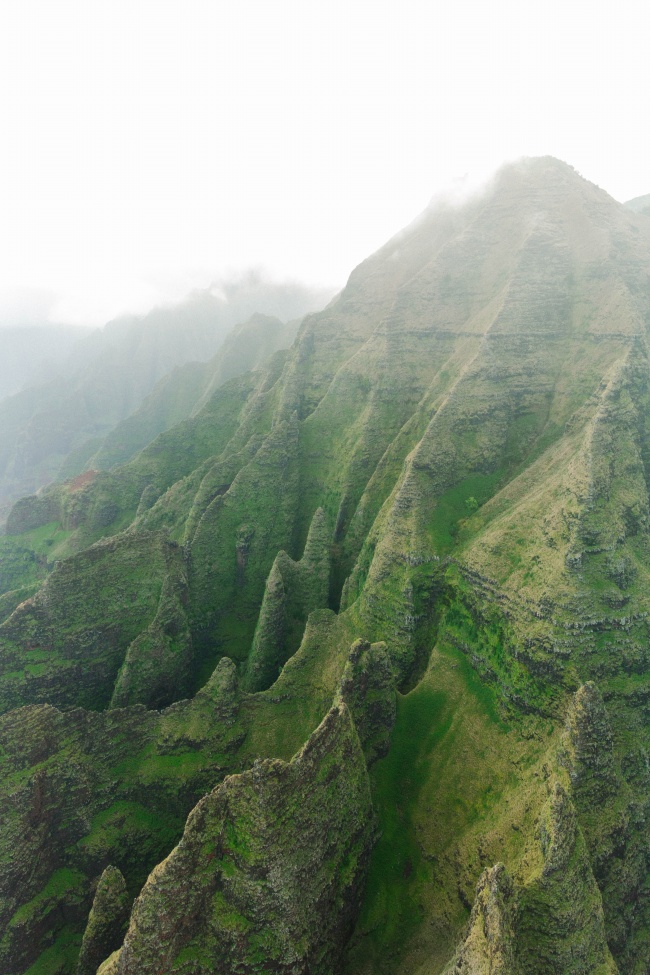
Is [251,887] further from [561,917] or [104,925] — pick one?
[561,917]

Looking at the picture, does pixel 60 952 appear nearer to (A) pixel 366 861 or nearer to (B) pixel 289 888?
(B) pixel 289 888

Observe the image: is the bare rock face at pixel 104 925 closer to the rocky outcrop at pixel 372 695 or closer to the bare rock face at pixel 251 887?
the bare rock face at pixel 251 887

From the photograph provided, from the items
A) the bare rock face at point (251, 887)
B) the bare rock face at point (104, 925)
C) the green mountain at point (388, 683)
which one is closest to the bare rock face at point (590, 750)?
the green mountain at point (388, 683)

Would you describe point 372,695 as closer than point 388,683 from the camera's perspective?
Yes

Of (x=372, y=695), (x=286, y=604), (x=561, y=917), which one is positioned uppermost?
(x=372, y=695)

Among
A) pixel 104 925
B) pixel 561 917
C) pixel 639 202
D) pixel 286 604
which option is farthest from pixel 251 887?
pixel 639 202

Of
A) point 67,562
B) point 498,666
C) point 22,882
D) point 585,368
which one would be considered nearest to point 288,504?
point 67,562
